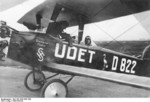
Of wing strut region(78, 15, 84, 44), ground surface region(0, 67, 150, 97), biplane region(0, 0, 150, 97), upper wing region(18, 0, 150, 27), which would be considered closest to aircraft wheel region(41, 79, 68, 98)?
biplane region(0, 0, 150, 97)

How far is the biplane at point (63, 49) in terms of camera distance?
8.11ft

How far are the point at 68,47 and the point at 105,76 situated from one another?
55 cm

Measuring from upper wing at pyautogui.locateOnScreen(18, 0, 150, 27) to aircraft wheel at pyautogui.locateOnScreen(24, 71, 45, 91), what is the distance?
564mm

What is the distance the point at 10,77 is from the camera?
2531mm

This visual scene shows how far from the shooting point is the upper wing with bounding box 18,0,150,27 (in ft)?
8.23

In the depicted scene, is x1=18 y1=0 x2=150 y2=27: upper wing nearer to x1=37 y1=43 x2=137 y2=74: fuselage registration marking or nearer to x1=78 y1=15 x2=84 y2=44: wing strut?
x1=78 y1=15 x2=84 y2=44: wing strut

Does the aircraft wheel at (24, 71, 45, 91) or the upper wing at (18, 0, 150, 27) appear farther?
the aircraft wheel at (24, 71, 45, 91)

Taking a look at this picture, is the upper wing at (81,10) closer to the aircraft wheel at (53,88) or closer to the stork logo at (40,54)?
the stork logo at (40,54)

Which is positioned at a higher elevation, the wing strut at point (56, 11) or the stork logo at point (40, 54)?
the wing strut at point (56, 11)

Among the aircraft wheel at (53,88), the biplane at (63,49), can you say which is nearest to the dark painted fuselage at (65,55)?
the biplane at (63,49)

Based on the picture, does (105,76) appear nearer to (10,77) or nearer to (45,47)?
(45,47)

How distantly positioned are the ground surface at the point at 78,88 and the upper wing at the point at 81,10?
582mm

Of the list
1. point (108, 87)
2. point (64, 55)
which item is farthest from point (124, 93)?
point (64, 55)

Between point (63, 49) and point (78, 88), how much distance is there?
20.0 inches
